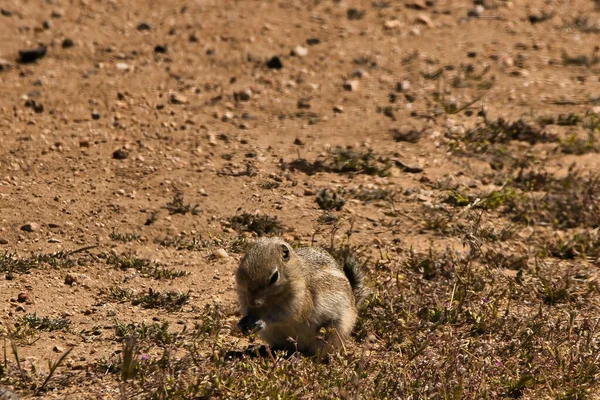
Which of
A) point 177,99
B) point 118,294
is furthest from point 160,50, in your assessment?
point 118,294

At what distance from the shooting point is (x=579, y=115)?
401 inches

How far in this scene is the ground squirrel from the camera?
5.90 meters

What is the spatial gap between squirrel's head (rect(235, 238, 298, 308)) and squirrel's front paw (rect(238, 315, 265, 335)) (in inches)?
3.4

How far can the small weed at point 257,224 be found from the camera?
25.8 ft

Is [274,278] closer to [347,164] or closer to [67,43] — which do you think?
[347,164]

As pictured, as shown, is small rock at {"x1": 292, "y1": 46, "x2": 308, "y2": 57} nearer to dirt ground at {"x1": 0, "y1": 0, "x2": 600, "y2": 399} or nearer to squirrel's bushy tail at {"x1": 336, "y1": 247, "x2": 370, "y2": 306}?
dirt ground at {"x1": 0, "y1": 0, "x2": 600, "y2": 399}

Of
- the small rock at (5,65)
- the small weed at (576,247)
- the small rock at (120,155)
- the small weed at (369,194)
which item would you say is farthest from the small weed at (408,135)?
the small rock at (5,65)

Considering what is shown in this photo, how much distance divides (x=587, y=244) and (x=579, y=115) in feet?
8.48

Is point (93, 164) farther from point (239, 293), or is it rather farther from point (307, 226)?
point (239, 293)

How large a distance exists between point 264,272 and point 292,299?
302mm

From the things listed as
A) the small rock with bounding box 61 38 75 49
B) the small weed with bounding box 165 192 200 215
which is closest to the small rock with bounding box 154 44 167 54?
the small rock with bounding box 61 38 75 49

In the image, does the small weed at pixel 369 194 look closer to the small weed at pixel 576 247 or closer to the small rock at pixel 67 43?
the small weed at pixel 576 247

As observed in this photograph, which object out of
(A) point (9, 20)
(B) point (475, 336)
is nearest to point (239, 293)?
(B) point (475, 336)

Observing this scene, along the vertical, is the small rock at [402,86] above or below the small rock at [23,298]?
above
